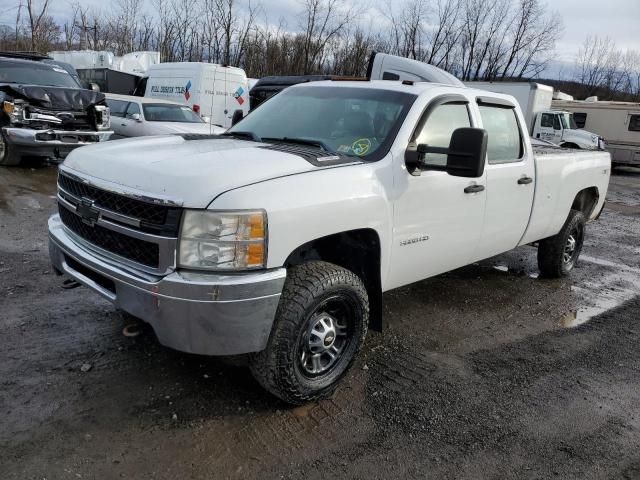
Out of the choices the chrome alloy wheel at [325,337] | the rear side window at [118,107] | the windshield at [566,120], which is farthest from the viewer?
the windshield at [566,120]

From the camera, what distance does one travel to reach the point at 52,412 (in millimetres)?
2883

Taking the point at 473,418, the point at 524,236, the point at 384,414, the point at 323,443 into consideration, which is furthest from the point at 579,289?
the point at 323,443

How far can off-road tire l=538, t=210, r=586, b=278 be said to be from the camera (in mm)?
5867

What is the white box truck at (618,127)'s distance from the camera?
22.2 metres

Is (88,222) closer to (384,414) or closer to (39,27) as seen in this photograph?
(384,414)

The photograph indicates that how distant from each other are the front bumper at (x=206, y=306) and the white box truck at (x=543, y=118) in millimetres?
19640

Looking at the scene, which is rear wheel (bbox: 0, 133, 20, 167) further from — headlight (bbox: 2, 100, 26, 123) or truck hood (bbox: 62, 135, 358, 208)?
truck hood (bbox: 62, 135, 358, 208)

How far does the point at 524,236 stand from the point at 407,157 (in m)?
2.14

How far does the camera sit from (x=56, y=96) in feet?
32.6

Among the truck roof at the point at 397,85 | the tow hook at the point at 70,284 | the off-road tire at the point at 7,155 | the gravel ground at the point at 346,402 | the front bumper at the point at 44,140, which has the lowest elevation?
the gravel ground at the point at 346,402

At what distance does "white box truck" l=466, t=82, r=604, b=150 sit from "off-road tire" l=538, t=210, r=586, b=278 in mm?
15606

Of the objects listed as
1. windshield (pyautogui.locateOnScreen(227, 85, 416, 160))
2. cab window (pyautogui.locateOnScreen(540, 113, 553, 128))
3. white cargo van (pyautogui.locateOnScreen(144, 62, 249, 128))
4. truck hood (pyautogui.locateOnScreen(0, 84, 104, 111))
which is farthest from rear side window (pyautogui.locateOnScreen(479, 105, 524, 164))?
cab window (pyautogui.locateOnScreen(540, 113, 553, 128))

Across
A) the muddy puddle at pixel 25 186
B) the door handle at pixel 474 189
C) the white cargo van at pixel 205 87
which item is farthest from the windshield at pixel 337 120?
the white cargo van at pixel 205 87

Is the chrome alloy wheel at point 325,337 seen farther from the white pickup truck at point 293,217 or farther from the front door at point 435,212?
the front door at point 435,212
